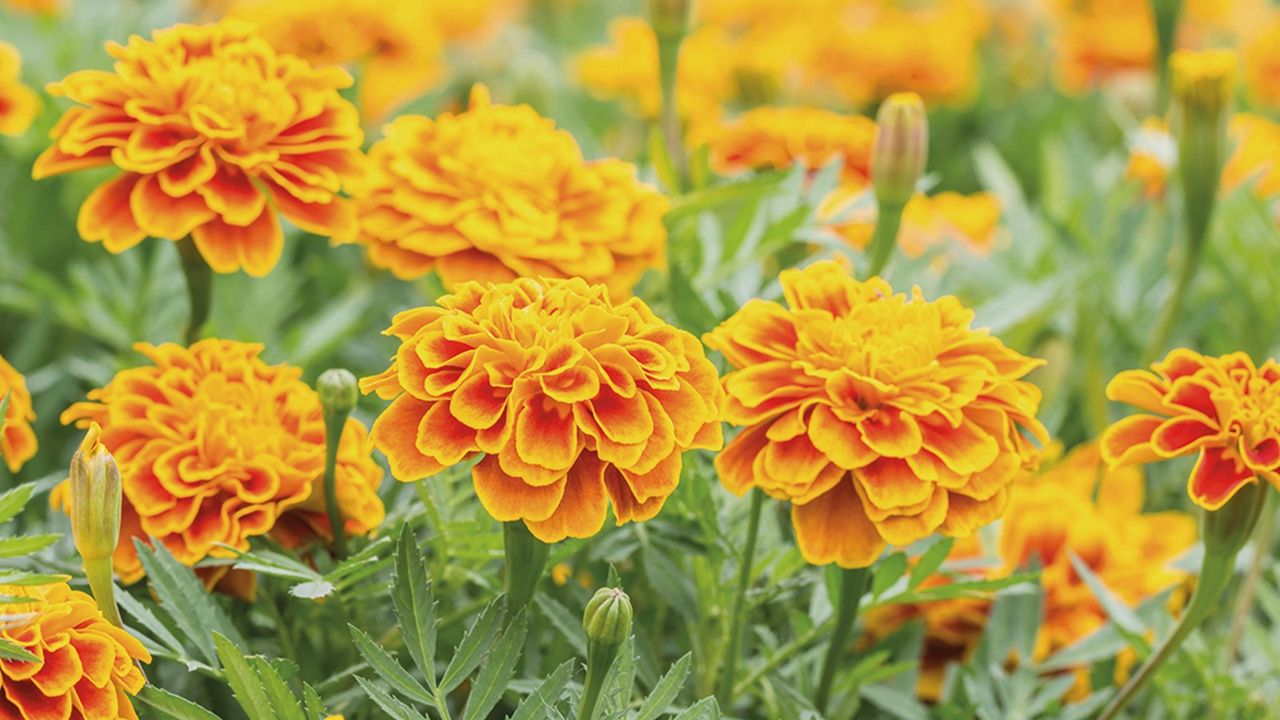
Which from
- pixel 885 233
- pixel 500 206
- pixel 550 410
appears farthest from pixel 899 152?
pixel 550 410

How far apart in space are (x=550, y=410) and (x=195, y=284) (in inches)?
11.6

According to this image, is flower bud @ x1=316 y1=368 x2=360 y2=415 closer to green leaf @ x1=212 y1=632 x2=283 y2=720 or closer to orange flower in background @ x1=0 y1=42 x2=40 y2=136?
green leaf @ x1=212 y1=632 x2=283 y2=720

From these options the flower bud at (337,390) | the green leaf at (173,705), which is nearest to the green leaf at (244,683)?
the green leaf at (173,705)

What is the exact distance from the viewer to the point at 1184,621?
0.70 metres

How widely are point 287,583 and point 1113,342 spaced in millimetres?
708

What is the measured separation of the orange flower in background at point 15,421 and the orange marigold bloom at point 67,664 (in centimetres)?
14

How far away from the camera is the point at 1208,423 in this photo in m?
0.64

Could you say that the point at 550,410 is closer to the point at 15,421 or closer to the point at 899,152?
the point at 15,421

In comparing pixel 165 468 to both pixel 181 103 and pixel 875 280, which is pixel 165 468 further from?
pixel 875 280

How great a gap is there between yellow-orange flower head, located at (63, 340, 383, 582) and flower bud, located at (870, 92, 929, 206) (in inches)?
13.3

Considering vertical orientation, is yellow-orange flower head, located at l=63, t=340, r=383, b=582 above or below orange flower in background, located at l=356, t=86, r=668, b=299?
below

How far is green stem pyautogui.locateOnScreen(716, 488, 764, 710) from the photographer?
68 centimetres

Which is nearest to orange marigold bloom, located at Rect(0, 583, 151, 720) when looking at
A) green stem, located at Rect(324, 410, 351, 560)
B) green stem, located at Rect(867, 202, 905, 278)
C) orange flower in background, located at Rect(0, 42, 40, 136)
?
green stem, located at Rect(324, 410, 351, 560)

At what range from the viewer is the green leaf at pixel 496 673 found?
1.94 ft
